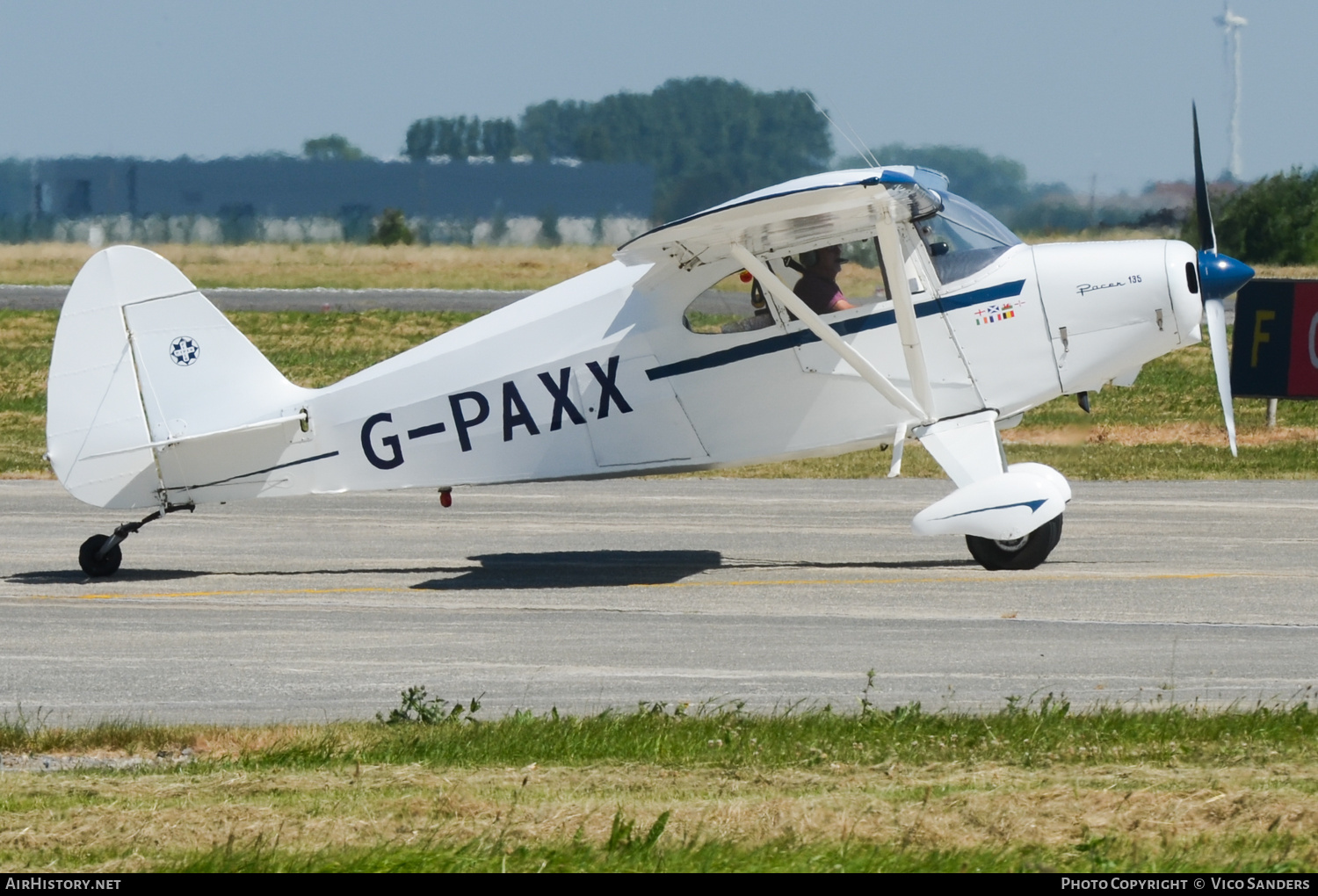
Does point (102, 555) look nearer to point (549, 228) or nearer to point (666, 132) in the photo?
point (549, 228)

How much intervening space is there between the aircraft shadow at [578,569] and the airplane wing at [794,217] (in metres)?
2.65

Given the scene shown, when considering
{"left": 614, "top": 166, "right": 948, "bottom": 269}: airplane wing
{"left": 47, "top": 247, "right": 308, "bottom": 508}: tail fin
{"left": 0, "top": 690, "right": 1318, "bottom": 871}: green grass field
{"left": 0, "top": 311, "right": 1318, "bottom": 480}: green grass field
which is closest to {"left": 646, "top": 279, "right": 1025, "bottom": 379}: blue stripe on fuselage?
{"left": 614, "top": 166, "right": 948, "bottom": 269}: airplane wing

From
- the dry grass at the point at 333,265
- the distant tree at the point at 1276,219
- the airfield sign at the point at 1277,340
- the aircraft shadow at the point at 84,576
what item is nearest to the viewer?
the aircraft shadow at the point at 84,576

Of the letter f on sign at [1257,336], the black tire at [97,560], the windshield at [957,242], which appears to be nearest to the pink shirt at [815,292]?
the windshield at [957,242]

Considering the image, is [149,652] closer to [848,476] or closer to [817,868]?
[817,868]

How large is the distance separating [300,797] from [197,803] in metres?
0.40

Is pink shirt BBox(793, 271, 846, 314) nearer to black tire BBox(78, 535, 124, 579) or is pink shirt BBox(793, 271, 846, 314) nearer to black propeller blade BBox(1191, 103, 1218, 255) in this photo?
black propeller blade BBox(1191, 103, 1218, 255)

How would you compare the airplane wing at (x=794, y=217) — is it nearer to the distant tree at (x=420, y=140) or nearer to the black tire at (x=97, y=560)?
the black tire at (x=97, y=560)

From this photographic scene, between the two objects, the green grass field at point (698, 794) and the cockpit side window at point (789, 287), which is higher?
the cockpit side window at point (789, 287)

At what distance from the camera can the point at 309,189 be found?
53000 mm

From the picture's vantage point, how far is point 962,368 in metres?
13.2

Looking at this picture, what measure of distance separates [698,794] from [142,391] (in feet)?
27.1

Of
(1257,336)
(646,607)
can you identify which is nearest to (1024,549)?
(646,607)

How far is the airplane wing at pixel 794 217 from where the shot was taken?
12.1 meters
